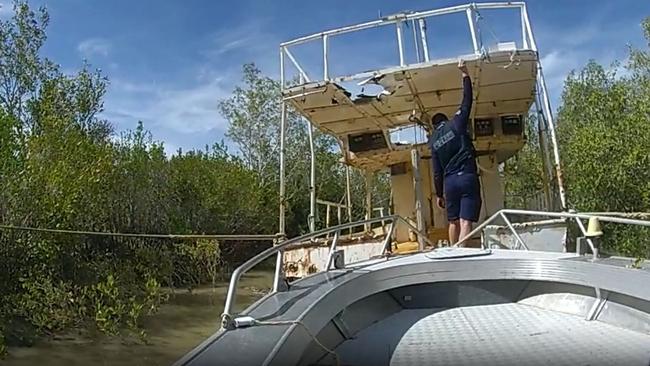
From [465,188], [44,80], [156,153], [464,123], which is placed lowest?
[465,188]

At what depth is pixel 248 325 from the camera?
2.83 meters

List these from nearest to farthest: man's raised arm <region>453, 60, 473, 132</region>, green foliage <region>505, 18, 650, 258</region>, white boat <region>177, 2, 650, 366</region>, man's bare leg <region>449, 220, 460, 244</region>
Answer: white boat <region>177, 2, 650, 366</region> < man's raised arm <region>453, 60, 473, 132</region> < man's bare leg <region>449, 220, 460, 244</region> < green foliage <region>505, 18, 650, 258</region>

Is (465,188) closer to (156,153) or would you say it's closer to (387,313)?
(387,313)

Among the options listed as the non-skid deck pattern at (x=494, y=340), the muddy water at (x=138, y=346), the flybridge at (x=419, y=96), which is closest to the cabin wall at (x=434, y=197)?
the flybridge at (x=419, y=96)

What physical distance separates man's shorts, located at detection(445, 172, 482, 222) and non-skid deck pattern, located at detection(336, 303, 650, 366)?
5.88 feet

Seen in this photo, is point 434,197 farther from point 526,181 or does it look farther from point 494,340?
point 526,181

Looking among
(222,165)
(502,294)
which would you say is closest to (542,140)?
(502,294)

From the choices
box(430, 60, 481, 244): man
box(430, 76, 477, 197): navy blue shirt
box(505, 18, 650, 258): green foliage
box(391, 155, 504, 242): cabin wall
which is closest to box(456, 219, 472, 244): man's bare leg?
box(430, 60, 481, 244): man

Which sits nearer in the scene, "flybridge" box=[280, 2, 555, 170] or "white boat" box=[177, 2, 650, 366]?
"white boat" box=[177, 2, 650, 366]

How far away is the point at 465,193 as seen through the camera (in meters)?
5.99

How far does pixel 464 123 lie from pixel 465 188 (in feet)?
2.01

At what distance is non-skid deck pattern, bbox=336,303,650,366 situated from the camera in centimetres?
322

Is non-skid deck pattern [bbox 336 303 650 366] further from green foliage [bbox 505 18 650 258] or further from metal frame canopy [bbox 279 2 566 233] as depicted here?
green foliage [bbox 505 18 650 258]

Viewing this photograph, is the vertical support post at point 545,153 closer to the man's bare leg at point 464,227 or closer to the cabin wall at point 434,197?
the cabin wall at point 434,197
